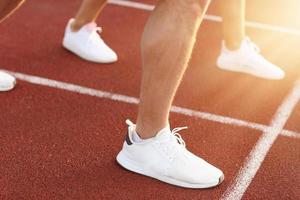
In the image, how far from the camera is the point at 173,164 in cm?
277

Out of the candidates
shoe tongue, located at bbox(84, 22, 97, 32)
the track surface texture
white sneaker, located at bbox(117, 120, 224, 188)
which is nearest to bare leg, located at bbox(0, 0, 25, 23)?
the track surface texture

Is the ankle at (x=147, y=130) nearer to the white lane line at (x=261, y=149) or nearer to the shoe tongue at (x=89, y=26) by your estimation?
the white lane line at (x=261, y=149)

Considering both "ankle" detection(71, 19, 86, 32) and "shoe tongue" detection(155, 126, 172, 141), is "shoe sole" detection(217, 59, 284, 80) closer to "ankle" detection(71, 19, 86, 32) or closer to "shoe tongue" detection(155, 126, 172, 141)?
"ankle" detection(71, 19, 86, 32)

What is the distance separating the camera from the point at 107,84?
12.8 ft

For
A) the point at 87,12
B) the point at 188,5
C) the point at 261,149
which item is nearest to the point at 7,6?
the point at 188,5

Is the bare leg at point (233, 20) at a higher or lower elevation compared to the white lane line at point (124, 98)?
higher

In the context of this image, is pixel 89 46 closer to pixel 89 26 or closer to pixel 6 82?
pixel 89 26

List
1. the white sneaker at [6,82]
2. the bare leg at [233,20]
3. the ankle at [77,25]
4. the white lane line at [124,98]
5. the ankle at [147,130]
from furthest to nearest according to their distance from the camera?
the ankle at [77,25] → the bare leg at [233,20] → the white sneaker at [6,82] → the white lane line at [124,98] → the ankle at [147,130]

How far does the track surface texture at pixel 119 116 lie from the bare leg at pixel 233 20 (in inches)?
9.3

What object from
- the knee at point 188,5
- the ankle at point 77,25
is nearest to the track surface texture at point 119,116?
the ankle at point 77,25

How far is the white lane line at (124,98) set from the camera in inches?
135

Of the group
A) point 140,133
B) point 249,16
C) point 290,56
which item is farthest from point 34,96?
point 249,16

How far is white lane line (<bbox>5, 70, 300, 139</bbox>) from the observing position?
3441 millimetres

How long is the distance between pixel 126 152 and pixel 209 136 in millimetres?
586
